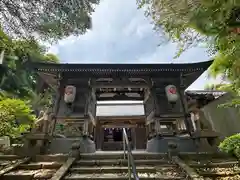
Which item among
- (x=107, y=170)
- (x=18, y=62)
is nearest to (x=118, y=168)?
(x=107, y=170)

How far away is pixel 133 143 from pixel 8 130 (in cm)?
974

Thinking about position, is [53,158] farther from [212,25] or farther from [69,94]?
[212,25]

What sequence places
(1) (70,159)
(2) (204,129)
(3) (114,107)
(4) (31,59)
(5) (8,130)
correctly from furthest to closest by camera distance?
(3) (114,107), (4) (31,59), (2) (204,129), (5) (8,130), (1) (70,159)

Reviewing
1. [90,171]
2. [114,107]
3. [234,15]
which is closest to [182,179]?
[90,171]

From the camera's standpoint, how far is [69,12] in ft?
16.4

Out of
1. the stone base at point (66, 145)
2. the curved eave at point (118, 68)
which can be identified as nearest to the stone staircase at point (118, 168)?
the stone base at point (66, 145)

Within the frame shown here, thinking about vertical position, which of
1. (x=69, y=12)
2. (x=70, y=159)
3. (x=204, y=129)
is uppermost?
(x=69, y=12)

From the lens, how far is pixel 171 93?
8453 millimetres

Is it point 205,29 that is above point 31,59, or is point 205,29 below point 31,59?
below

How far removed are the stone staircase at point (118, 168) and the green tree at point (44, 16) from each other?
3.88 meters

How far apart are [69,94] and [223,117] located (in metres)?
9.73

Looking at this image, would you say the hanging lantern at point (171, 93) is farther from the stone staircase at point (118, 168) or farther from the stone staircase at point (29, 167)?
the stone staircase at point (29, 167)

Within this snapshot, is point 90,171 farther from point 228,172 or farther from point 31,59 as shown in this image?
point 31,59

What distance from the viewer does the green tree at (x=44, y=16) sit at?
4723 millimetres
